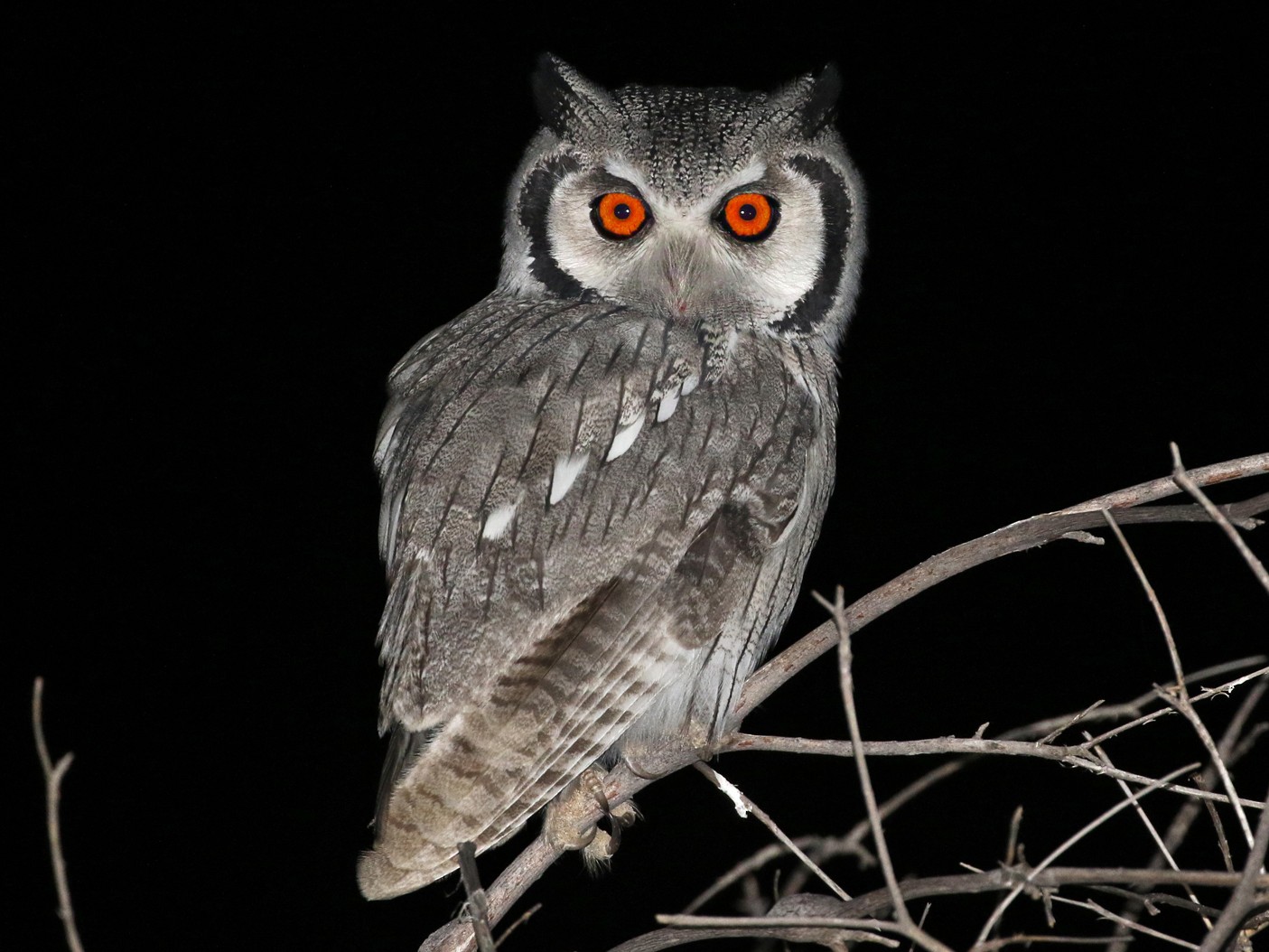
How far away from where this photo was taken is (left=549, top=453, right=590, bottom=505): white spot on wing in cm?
146

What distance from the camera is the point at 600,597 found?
4.72 ft

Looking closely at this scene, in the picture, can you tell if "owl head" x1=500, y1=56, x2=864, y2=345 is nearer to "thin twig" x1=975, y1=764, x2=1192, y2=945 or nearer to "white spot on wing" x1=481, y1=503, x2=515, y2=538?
"white spot on wing" x1=481, y1=503, x2=515, y2=538

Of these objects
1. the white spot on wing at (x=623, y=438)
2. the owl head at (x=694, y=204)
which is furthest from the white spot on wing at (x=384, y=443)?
the white spot on wing at (x=623, y=438)

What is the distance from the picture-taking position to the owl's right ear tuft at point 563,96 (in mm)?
1576

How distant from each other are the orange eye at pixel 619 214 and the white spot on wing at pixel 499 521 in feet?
1.29

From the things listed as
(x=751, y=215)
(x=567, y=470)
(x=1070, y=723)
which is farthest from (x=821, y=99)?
(x=1070, y=723)

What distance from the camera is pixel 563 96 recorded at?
1611mm

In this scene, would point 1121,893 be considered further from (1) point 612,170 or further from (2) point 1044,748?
(1) point 612,170

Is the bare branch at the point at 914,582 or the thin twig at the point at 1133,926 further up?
the bare branch at the point at 914,582

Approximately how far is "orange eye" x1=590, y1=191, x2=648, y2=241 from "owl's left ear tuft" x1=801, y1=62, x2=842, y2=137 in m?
0.27


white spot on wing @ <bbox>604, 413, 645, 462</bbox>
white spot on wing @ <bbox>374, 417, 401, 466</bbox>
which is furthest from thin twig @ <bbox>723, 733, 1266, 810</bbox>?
white spot on wing @ <bbox>374, 417, 401, 466</bbox>

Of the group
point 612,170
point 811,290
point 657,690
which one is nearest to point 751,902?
point 657,690

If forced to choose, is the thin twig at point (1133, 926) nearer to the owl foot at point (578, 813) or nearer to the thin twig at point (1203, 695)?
the thin twig at point (1203, 695)

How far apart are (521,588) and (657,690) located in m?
0.21
